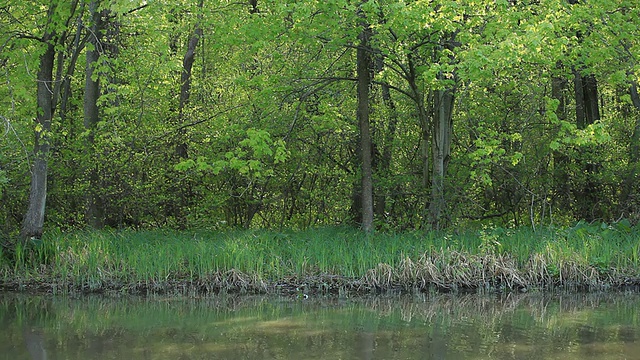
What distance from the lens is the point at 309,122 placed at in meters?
13.2

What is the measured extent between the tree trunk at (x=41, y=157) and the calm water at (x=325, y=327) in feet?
4.71

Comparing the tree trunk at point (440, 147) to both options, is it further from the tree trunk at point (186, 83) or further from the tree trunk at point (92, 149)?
the tree trunk at point (92, 149)

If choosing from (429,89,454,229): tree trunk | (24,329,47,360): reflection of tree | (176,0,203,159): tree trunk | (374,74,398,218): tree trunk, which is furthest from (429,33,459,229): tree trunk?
(24,329,47,360): reflection of tree

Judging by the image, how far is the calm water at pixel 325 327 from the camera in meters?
6.81

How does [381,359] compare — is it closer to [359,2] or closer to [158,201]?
[359,2]

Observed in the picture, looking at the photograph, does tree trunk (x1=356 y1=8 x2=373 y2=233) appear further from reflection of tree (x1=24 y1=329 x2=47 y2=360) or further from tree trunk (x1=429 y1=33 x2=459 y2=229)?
reflection of tree (x1=24 y1=329 x2=47 y2=360)

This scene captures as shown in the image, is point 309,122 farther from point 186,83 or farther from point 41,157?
point 41,157

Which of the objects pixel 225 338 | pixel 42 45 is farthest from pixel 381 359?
pixel 42 45

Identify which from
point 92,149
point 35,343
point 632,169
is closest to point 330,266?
point 35,343

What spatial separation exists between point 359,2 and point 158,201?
5997 mm

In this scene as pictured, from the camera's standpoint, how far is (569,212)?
48.1ft

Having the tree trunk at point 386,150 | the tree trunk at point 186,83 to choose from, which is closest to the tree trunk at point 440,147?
the tree trunk at point 386,150

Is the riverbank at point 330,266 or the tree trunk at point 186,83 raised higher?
the tree trunk at point 186,83

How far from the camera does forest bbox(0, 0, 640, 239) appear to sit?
1141 cm
